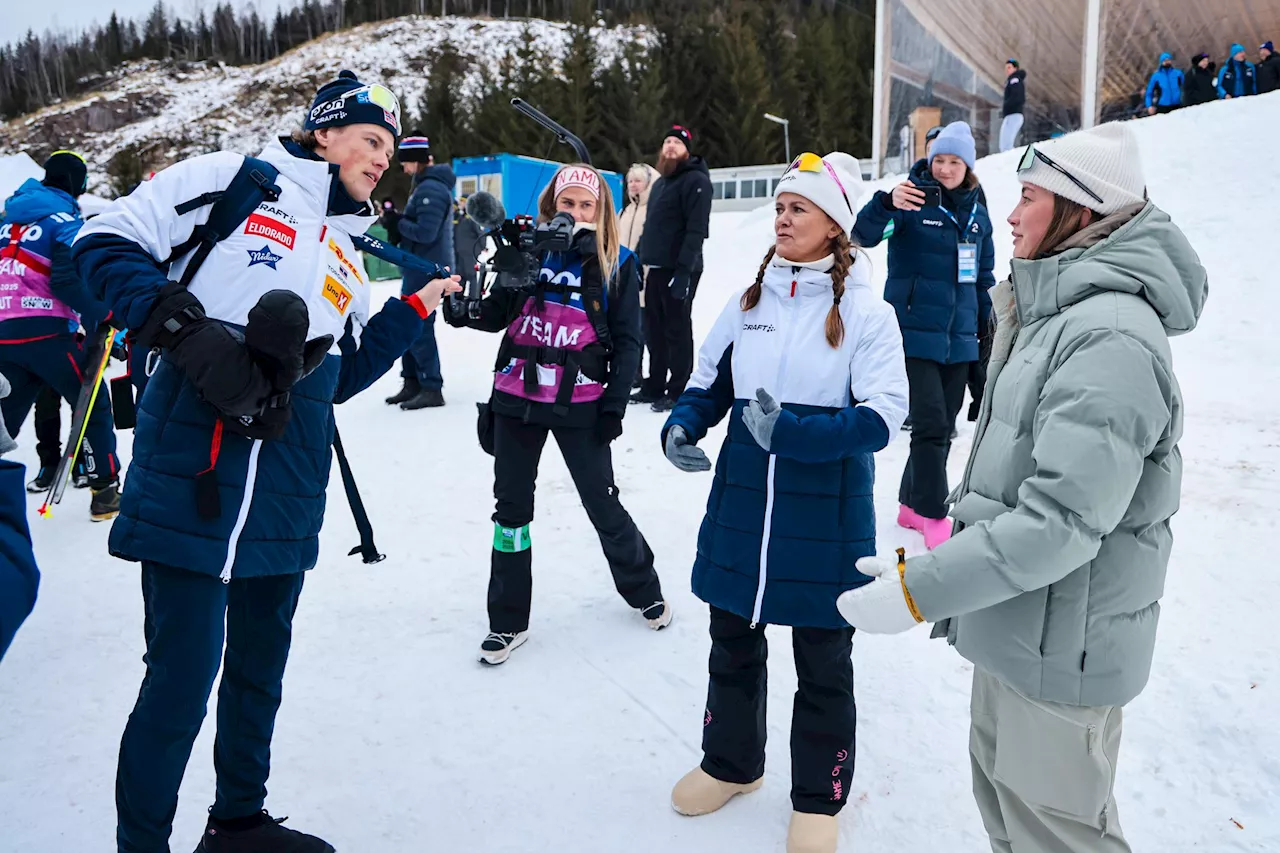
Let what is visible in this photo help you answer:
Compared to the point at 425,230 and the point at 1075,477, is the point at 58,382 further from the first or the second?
the point at 1075,477

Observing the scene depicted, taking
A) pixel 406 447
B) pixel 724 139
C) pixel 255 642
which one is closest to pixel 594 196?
pixel 255 642

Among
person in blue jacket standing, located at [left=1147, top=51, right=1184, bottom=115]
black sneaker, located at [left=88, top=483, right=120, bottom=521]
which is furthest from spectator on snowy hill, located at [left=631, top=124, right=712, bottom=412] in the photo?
person in blue jacket standing, located at [left=1147, top=51, right=1184, bottom=115]

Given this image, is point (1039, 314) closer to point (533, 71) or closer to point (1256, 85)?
point (1256, 85)

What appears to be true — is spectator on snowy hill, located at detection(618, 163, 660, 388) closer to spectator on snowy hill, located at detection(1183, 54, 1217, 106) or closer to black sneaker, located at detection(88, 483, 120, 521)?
black sneaker, located at detection(88, 483, 120, 521)

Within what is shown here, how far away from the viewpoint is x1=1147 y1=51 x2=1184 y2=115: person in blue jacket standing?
53.2 ft

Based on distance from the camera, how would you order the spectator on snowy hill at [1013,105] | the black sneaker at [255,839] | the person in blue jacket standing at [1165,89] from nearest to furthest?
the black sneaker at [255,839], the person in blue jacket standing at [1165,89], the spectator on snowy hill at [1013,105]

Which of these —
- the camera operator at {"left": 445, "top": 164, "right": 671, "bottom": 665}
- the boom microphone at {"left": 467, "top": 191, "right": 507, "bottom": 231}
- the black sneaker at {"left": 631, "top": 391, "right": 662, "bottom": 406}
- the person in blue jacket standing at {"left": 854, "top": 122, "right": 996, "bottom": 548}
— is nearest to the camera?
the camera operator at {"left": 445, "top": 164, "right": 671, "bottom": 665}

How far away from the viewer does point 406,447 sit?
20.8 ft

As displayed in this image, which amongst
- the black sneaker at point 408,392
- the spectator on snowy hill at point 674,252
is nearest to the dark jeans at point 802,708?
the spectator on snowy hill at point 674,252

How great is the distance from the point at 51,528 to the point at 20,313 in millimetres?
1276

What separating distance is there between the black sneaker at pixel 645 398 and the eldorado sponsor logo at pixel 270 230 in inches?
206

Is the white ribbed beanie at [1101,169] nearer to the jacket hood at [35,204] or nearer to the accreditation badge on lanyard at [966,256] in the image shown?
the accreditation badge on lanyard at [966,256]

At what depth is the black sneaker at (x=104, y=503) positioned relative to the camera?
202 inches

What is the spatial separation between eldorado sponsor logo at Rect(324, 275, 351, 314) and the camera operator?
1019 mm
